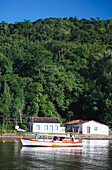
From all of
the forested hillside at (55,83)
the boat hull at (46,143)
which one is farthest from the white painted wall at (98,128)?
the boat hull at (46,143)

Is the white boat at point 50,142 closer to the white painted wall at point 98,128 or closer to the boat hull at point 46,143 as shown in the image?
the boat hull at point 46,143

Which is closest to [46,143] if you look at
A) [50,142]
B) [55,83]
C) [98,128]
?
[50,142]

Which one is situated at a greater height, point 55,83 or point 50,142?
point 55,83

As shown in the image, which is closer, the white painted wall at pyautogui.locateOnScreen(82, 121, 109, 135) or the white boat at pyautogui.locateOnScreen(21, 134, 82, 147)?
the white boat at pyautogui.locateOnScreen(21, 134, 82, 147)

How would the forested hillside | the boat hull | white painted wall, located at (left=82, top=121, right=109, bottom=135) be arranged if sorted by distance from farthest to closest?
the forested hillside
white painted wall, located at (left=82, top=121, right=109, bottom=135)
the boat hull

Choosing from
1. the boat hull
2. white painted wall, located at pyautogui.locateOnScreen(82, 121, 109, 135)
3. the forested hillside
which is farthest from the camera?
the forested hillside

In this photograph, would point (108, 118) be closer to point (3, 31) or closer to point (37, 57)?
point (37, 57)

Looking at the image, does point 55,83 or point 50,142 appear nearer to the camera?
point 50,142

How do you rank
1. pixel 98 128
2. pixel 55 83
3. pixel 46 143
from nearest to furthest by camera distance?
pixel 46 143 < pixel 98 128 < pixel 55 83

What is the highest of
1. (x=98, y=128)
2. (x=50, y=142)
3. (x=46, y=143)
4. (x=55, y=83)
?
(x=55, y=83)

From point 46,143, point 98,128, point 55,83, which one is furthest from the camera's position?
point 55,83

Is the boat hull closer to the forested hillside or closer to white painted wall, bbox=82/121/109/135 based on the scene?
white painted wall, bbox=82/121/109/135

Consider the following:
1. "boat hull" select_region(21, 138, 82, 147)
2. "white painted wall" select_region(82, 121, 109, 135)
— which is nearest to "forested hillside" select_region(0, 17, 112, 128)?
"white painted wall" select_region(82, 121, 109, 135)

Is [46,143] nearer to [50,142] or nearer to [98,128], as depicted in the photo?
[50,142]
